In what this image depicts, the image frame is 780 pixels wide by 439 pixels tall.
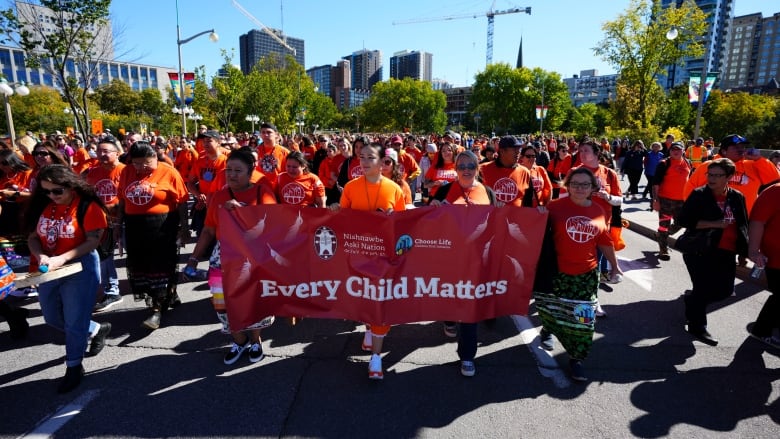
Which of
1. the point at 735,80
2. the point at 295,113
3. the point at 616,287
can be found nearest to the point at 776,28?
the point at 735,80

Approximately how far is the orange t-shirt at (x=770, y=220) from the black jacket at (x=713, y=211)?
175 millimetres

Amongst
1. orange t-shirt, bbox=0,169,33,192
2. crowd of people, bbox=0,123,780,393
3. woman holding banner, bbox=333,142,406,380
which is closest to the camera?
crowd of people, bbox=0,123,780,393

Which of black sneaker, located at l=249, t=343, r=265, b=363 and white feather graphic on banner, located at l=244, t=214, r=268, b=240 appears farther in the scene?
black sneaker, located at l=249, t=343, r=265, b=363

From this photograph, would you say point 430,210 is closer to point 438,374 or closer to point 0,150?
point 438,374

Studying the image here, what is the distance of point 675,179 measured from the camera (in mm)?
7301

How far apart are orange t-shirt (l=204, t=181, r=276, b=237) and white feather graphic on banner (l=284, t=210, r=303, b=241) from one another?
1.32ft

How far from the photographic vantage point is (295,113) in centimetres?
5950

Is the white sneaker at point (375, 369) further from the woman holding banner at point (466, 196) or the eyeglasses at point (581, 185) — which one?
the eyeglasses at point (581, 185)

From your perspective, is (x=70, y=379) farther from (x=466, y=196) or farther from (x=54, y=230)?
(x=466, y=196)

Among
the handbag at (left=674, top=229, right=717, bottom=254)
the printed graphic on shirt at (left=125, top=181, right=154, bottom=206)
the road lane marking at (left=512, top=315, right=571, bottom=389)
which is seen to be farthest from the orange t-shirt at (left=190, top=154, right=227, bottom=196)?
the handbag at (left=674, top=229, right=717, bottom=254)

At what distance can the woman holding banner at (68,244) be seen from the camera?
11.3 feet

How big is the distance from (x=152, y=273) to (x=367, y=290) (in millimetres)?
2632

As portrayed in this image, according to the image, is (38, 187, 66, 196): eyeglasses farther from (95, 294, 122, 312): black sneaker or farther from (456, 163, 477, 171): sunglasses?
(456, 163, 477, 171): sunglasses

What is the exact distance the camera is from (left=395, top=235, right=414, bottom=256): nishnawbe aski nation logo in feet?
12.1
